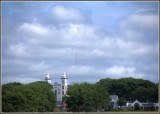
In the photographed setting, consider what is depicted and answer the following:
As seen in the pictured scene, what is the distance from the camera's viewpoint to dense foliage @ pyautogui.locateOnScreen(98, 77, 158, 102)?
62013mm

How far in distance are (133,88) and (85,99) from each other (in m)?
16.7

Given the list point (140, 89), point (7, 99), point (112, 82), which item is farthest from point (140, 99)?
point (7, 99)

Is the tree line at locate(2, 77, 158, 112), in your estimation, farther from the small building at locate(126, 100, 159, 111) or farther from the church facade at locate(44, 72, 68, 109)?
the church facade at locate(44, 72, 68, 109)

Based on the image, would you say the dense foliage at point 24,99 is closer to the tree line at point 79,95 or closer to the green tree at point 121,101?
the tree line at point 79,95

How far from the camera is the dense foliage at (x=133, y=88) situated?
62.0 meters

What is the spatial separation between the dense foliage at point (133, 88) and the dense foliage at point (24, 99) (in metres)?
16.8

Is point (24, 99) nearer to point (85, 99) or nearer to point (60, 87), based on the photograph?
point (85, 99)

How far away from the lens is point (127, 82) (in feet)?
226

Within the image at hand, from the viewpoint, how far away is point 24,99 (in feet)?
164

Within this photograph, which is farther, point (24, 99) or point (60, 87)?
point (60, 87)

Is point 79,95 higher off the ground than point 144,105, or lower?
higher

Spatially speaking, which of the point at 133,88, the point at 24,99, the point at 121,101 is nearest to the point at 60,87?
the point at 121,101

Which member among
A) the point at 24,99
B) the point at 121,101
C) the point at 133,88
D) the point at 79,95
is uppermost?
the point at 133,88

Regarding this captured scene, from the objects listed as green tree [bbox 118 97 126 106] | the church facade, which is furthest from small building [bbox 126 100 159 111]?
the church facade
